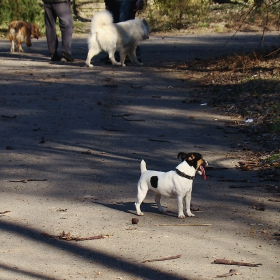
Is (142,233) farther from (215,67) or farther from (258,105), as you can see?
(215,67)

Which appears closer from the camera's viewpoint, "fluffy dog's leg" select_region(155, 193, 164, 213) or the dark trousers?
"fluffy dog's leg" select_region(155, 193, 164, 213)

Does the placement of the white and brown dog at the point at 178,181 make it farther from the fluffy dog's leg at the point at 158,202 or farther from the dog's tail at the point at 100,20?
the dog's tail at the point at 100,20

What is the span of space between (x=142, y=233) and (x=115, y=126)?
179 inches

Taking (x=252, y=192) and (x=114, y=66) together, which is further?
(x=114, y=66)

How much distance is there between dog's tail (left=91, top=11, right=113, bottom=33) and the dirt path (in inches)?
44.8

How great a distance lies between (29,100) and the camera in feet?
39.2

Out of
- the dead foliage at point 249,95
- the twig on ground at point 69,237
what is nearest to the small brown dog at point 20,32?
the dead foliage at point 249,95

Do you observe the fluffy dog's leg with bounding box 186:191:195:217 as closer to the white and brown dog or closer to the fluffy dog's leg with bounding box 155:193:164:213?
the white and brown dog

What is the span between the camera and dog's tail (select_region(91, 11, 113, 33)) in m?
14.4

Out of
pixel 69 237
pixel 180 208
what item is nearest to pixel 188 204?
pixel 180 208

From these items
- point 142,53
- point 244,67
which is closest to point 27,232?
point 244,67

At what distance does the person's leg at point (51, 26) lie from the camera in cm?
1586

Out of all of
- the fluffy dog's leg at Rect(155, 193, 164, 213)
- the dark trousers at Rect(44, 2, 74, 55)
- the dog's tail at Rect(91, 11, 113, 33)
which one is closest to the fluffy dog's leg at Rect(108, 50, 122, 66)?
the dog's tail at Rect(91, 11, 113, 33)

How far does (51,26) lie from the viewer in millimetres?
16062
